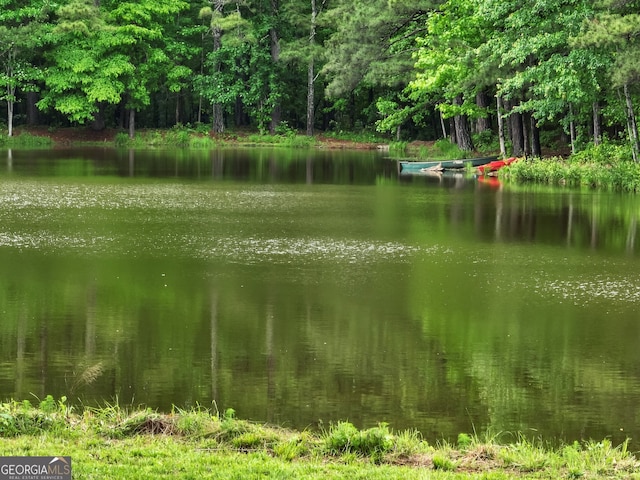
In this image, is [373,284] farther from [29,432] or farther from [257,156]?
[257,156]

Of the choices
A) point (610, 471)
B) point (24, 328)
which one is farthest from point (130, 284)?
point (610, 471)

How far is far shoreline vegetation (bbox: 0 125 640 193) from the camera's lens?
33.5m

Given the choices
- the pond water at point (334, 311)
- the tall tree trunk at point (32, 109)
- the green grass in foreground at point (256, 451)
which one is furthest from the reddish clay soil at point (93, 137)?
the green grass in foreground at point (256, 451)

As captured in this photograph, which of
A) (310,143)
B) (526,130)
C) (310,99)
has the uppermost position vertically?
(310,99)

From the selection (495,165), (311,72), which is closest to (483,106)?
(495,165)

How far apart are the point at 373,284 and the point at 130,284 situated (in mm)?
3500

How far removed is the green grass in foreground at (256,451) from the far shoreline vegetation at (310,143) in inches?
1041

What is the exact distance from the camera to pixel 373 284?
14.5 metres

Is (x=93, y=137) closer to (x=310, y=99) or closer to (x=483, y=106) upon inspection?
(x=310, y=99)

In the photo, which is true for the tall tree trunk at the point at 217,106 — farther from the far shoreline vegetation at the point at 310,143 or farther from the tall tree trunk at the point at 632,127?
the tall tree trunk at the point at 632,127

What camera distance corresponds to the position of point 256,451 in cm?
705

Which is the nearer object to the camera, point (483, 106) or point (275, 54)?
point (483, 106)

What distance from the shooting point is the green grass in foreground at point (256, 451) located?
255 inches
